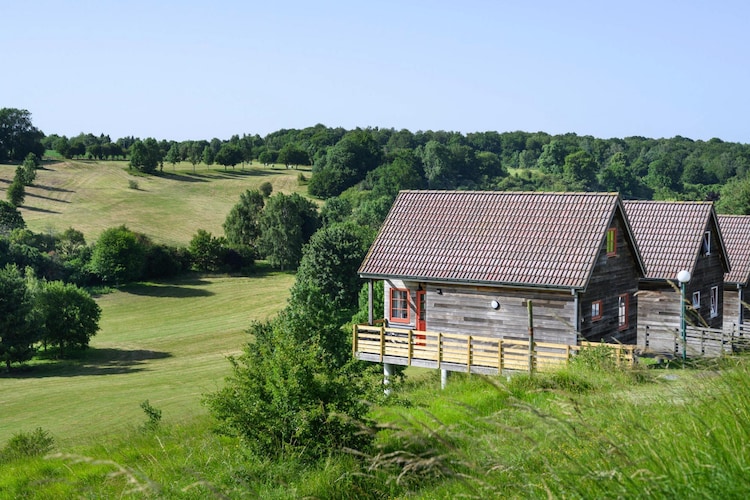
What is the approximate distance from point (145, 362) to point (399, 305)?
26.9 meters

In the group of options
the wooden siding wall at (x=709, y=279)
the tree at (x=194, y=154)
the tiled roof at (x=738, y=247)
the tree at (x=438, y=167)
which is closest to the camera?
the wooden siding wall at (x=709, y=279)

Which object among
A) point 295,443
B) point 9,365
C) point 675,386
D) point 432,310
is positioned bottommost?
point 9,365

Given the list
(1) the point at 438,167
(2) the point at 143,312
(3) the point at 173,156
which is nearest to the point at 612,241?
(2) the point at 143,312

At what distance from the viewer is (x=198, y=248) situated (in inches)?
2992

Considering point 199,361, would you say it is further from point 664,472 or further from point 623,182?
point 623,182

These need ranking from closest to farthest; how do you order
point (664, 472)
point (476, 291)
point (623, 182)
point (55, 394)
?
point (664, 472), point (476, 291), point (55, 394), point (623, 182)

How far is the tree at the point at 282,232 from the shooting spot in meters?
A: 78.5

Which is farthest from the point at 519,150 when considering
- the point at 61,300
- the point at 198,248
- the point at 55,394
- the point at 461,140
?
the point at 55,394

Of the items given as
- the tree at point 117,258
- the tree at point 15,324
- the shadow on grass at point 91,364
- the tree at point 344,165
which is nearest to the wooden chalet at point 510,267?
the shadow on grass at point 91,364

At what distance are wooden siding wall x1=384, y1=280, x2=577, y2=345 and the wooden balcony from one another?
456 millimetres

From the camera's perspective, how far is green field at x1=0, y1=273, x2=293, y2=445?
3422 cm

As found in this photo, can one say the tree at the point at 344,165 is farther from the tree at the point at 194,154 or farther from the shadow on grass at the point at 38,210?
the shadow on grass at the point at 38,210

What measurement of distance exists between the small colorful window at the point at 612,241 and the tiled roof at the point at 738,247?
8531 mm

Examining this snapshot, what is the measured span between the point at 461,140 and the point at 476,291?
5472 inches
